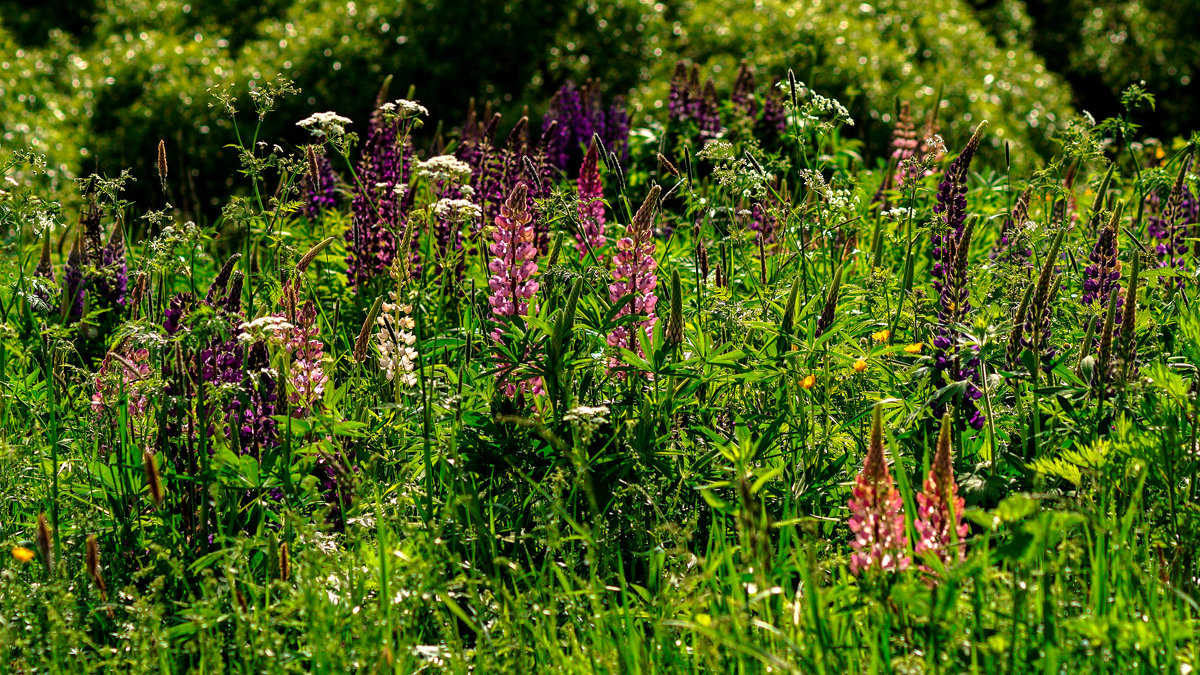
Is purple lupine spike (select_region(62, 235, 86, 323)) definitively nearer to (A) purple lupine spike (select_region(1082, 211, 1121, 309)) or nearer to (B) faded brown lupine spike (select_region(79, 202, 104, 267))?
(B) faded brown lupine spike (select_region(79, 202, 104, 267))

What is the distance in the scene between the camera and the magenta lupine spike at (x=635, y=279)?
11.1ft

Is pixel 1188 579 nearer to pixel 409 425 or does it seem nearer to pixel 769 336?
pixel 769 336

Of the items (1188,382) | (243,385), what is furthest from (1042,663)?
(243,385)

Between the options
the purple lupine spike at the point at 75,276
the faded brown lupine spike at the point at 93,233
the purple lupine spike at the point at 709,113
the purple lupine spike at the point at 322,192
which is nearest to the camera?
the faded brown lupine spike at the point at 93,233

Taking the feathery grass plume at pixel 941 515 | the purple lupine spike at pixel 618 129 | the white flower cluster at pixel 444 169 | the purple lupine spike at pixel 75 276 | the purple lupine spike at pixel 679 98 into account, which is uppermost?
the white flower cluster at pixel 444 169

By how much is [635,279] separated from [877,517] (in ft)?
4.15

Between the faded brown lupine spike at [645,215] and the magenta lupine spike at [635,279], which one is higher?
the faded brown lupine spike at [645,215]

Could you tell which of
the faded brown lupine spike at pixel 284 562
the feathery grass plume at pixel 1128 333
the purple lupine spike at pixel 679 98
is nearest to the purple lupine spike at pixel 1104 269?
the feathery grass plume at pixel 1128 333

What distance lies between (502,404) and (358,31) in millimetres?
5948

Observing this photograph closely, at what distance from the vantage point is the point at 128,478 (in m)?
3.02

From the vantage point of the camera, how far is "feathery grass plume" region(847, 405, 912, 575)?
7.48ft

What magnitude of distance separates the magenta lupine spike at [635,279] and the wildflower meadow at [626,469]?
0.04 ft

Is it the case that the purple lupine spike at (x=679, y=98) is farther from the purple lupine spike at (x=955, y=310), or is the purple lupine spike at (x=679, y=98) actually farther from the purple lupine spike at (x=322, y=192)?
the purple lupine spike at (x=955, y=310)

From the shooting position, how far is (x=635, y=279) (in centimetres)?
342
